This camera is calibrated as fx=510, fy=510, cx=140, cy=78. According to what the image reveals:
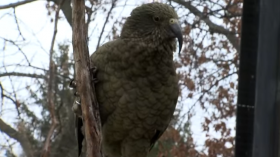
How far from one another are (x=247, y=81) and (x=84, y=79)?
2.03ft

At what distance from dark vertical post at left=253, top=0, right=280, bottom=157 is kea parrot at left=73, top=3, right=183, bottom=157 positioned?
36 cm

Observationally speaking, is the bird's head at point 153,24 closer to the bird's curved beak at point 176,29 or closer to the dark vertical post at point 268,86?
the bird's curved beak at point 176,29

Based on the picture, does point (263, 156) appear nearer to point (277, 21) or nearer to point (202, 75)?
point (277, 21)

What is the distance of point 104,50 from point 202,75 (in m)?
2.07

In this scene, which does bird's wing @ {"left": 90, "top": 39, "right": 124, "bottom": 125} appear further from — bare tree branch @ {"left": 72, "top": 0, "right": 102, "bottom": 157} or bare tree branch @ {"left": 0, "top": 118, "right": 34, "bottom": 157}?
bare tree branch @ {"left": 0, "top": 118, "right": 34, "bottom": 157}

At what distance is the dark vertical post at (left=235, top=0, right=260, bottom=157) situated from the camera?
6.20 feet

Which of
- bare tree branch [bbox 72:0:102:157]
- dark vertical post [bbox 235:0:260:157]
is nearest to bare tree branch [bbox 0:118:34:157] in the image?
bare tree branch [bbox 72:0:102:157]

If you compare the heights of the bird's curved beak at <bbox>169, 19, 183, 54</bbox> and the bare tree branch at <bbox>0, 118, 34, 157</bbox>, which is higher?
the bird's curved beak at <bbox>169, 19, 183, 54</bbox>

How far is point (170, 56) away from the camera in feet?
6.93

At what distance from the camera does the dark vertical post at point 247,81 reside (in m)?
1.89

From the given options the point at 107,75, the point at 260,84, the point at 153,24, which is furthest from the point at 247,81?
the point at 107,75

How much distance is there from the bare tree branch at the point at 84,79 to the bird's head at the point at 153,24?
0.34 m

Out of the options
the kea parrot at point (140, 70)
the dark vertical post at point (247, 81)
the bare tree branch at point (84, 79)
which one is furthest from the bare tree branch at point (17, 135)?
the dark vertical post at point (247, 81)

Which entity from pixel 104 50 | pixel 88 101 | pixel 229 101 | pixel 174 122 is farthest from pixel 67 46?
pixel 88 101
